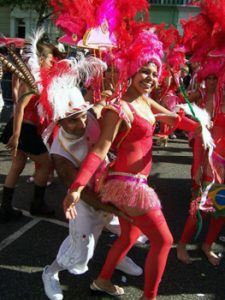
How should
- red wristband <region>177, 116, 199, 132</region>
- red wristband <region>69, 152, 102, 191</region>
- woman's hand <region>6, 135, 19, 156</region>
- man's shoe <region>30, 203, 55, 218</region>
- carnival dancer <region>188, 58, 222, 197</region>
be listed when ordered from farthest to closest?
man's shoe <region>30, 203, 55, 218</region>
woman's hand <region>6, 135, 19, 156</region>
carnival dancer <region>188, 58, 222, 197</region>
red wristband <region>177, 116, 199, 132</region>
red wristband <region>69, 152, 102, 191</region>

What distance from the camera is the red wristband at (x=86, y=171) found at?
82.4 inches

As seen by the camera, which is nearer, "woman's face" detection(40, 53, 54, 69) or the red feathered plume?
the red feathered plume

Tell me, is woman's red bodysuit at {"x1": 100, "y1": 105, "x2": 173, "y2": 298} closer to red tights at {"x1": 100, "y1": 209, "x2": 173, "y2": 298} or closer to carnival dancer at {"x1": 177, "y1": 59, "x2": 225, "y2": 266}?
red tights at {"x1": 100, "y1": 209, "x2": 173, "y2": 298}

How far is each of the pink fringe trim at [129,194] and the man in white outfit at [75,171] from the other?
3.6 inches

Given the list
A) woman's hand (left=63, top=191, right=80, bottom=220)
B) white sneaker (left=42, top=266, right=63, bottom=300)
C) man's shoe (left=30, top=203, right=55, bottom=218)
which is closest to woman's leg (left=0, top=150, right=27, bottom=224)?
man's shoe (left=30, top=203, right=55, bottom=218)

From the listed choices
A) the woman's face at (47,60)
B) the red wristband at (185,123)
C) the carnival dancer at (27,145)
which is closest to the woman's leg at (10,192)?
the carnival dancer at (27,145)

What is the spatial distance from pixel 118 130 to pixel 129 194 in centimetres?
38

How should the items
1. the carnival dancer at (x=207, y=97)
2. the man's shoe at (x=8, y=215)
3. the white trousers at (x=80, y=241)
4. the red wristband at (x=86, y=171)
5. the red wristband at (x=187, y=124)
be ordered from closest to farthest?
the red wristband at (x=86, y=171), the white trousers at (x=80, y=241), the red wristband at (x=187, y=124), the carnival dancer at (x=207, y=97), the man's shoe at (x=8, y=215)

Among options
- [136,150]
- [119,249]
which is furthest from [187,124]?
[119,249]

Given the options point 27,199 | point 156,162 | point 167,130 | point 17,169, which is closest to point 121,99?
point 167,130

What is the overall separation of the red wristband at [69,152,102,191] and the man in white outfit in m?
0.22

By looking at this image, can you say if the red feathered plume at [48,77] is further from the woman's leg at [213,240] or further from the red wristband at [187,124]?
the woman's leg at [213,240]

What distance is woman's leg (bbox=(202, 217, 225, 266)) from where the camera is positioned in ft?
10.0

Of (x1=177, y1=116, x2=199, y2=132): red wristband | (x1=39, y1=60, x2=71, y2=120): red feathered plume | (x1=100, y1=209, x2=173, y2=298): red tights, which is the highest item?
(x1=39, y1=60, x2=71, y2=120): red feathered plume
